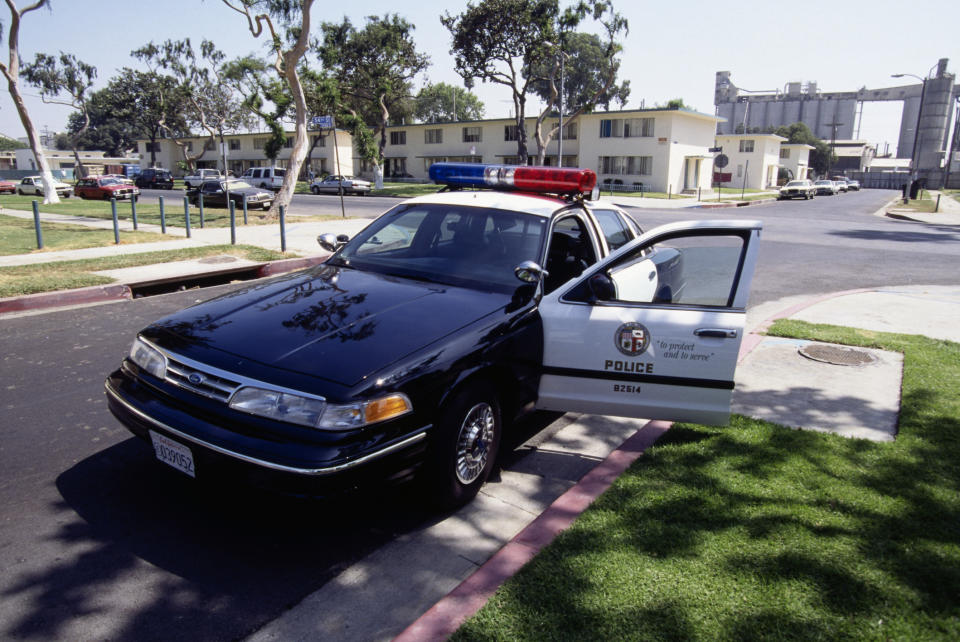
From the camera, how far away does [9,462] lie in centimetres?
403

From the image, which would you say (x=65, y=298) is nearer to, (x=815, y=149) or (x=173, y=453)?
(x=173, y=453)

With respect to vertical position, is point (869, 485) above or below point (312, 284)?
below

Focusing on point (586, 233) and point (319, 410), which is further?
point (586, 233)

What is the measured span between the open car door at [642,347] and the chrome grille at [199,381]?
6.36 ft

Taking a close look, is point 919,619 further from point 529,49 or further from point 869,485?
point 529,49

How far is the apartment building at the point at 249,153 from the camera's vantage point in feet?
202

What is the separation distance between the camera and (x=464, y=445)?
3.54 meters

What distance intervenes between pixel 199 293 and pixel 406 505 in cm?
742

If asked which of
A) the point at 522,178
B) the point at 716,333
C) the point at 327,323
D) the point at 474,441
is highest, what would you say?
the point at 522,178

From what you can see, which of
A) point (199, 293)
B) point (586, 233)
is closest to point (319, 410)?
point (586, 233)

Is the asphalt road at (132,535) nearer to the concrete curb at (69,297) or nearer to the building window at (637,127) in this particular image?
the concrete curb at (69,297)

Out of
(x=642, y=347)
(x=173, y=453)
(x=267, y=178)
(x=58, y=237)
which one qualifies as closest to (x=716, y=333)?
(x=642, y=347)

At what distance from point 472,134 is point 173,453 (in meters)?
54.3

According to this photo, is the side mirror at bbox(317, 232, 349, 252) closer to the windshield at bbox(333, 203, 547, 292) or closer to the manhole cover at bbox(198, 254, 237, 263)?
the windshield at bbox(333, 203, 547, 292)
